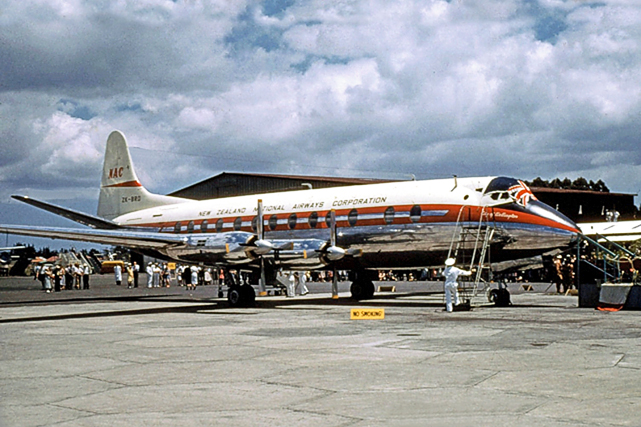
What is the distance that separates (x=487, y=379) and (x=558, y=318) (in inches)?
372

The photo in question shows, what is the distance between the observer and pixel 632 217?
76.2 metres

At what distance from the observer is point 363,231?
23.7 metres

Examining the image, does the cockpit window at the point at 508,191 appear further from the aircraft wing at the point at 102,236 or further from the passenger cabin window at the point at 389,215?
the aircraft wing at the point at 102,236

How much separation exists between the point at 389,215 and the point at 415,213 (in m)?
0.95

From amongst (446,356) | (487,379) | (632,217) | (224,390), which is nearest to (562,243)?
(446,356)

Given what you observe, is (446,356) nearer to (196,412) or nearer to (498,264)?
(196,412)

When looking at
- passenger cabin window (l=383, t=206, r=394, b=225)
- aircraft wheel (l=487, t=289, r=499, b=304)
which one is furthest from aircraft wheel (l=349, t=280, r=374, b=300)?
aircraft wheel (l=487, t=289, r=499, b=304)

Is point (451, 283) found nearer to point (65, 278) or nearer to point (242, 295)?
point (242, 295)

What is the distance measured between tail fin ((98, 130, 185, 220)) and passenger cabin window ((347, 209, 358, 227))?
38.1 ft

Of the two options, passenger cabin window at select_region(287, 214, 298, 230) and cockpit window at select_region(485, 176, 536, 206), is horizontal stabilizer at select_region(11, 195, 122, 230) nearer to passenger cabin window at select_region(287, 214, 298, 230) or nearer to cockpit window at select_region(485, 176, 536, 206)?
passenger cabin window at select_region(287, 214, 298, 230)

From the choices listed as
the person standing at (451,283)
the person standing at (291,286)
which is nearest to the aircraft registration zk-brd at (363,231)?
the person standing at (451,283)

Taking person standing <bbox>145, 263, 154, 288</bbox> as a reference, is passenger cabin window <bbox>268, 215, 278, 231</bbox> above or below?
above

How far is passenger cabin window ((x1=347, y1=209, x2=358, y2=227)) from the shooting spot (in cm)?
2391

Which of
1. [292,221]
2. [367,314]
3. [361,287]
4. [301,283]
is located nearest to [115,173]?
[301,283]
